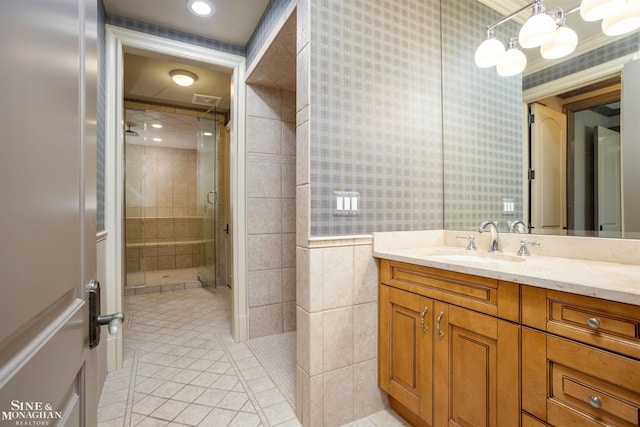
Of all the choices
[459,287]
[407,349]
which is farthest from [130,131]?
A: [459,287]

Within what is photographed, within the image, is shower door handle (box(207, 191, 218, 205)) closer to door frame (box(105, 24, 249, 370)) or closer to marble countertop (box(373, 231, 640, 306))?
door frame (box(105, 24, 249, 370))

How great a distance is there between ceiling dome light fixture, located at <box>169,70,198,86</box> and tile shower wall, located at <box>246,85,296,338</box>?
3.28 ft

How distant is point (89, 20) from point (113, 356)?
2.22 meters

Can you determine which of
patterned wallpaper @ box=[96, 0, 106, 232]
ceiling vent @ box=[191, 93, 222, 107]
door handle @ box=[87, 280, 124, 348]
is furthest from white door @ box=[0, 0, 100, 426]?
ceiling vent @ box=[191, 93, 222, 107]

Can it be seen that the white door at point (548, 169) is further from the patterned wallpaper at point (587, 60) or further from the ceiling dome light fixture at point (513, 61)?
the ceiling dome light fixture at point (513, 61)

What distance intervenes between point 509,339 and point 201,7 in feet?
8.60

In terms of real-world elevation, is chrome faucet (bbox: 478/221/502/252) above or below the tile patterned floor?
above

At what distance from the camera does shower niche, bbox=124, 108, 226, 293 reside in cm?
429

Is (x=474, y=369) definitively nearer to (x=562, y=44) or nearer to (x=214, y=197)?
(x=562, y=44)

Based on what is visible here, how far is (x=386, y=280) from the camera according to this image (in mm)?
1594

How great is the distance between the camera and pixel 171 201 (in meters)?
5.38

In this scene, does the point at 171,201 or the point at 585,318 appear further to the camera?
the point at 171,201

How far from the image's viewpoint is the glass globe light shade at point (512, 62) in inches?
65.6

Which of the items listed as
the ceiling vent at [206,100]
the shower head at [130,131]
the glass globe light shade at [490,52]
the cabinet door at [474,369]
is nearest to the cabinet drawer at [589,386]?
the cabinet door at [474,369]
